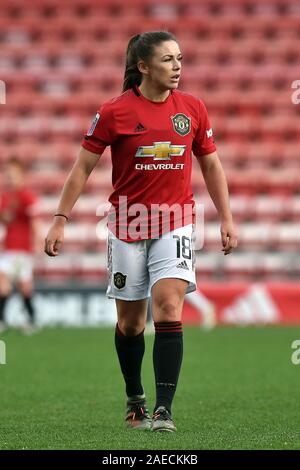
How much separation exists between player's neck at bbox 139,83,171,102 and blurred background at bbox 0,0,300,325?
8.02 m

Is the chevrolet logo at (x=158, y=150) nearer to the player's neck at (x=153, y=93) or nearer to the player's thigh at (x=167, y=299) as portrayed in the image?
the player's neck at (x=153, y=93)

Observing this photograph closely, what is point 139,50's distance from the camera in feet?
16.0

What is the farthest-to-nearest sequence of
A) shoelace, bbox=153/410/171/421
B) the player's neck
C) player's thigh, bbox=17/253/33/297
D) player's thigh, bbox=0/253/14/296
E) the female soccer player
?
player's thigh, bbox=0/253/14/296
player's thigh, bbox=17/253/33/297
the player's neck
the female soccer player
shoelace, bbox=153/410/171/421

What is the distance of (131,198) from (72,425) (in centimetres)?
108

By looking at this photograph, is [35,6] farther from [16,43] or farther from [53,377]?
[53,377]

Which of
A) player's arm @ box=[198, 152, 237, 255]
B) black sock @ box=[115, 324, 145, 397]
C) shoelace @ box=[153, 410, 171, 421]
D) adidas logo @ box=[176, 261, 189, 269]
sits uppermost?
player's arm @ box=[198, 152, 237, 255]

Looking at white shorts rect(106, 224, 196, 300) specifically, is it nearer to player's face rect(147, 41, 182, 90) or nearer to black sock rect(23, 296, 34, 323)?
player's face rect(147, 41, 182, 90)

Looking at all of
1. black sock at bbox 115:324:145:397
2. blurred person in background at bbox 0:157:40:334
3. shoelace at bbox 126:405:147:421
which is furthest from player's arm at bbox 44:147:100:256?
blurred person in background at bbox 0:157:40:334

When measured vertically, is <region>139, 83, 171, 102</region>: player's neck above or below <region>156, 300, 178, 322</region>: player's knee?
above

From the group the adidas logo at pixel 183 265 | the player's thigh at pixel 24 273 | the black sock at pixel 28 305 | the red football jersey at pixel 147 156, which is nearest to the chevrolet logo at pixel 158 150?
the red football jersey at pixel 147 156

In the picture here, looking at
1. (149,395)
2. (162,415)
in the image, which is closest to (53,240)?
(162,415)

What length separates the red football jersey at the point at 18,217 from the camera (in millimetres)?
11328

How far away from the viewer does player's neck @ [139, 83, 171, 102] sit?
4.86 metres

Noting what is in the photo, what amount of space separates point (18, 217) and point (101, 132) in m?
6.84
